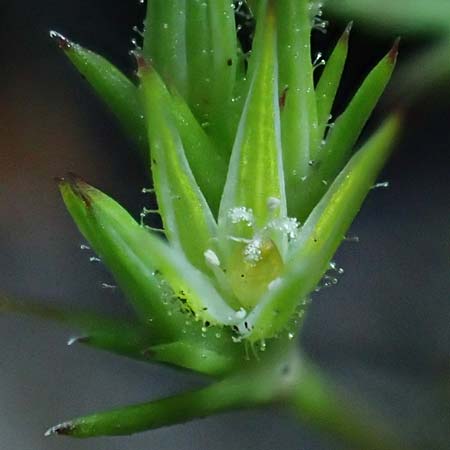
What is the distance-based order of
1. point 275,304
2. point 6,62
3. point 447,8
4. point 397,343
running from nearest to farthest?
point 275,304
point 447,8
point 397,343
point 6,62

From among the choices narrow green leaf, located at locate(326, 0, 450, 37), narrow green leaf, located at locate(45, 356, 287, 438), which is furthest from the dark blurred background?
narrow green leaf, located at locate(45, 356, 287, 438)

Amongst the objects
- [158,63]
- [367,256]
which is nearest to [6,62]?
[367,256]

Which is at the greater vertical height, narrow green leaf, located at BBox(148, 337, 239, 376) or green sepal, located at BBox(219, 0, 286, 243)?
green sepal, located at BBox(219, 0, 286, 243)

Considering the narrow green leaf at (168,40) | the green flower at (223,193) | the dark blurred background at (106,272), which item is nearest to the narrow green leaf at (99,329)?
the green flower at (223,193)

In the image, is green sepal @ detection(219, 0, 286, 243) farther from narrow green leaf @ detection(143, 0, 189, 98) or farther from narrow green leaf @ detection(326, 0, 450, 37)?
narrow green leaf @ detection(326, 0, 450, 37)

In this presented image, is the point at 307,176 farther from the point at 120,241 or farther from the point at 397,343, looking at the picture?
the point at 397,343

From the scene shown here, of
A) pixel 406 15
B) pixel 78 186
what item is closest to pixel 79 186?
pixel 78 186

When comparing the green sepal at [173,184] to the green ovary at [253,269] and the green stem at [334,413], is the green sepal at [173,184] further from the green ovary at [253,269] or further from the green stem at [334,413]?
the green stem at [334,413]
